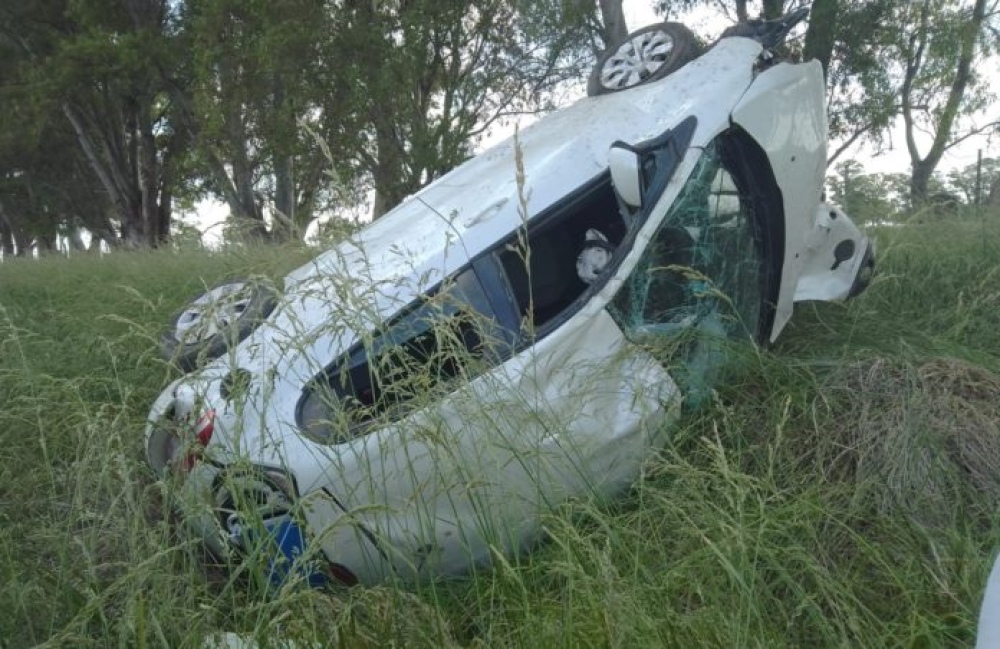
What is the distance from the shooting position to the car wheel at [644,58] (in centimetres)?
421

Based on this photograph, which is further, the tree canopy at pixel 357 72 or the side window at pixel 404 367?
the tree canopy at pixel 357 72

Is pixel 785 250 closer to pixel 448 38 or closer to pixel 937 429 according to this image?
pixel 937 429

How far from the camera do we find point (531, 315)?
2.37 metres

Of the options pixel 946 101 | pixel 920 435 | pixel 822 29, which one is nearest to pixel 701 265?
pixel 920 435

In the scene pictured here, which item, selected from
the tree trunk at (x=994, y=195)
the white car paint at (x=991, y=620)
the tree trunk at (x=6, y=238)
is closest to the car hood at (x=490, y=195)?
the white car paint at (x=991, y=620)

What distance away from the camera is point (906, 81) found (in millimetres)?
15117

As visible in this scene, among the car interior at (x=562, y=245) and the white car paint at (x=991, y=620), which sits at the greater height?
the car interior at (x=562, y=245)

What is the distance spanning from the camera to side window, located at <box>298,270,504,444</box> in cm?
218

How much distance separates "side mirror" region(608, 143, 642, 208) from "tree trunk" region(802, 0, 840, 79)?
9816 mm

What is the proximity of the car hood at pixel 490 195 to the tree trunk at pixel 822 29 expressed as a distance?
884cm

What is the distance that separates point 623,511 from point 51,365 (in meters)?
3.38

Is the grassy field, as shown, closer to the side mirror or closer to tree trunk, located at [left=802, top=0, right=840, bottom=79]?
the side mirror

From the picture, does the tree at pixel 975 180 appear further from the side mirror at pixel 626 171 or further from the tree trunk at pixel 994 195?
the side mirror at pixel 626 171

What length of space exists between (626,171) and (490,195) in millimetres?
664
